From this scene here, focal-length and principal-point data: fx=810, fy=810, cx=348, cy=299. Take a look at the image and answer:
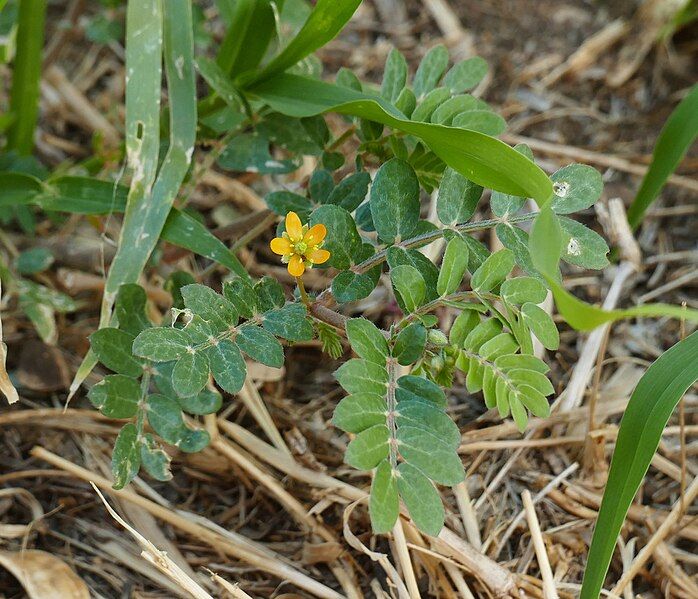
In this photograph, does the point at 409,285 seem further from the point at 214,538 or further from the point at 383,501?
the point at 214,538

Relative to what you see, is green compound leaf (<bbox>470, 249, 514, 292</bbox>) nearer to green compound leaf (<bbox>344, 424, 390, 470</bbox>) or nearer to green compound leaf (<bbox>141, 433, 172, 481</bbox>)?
green compound leaf (<bbox>344, 424, 390, 470</bbox>)

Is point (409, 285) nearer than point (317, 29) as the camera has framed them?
Yes

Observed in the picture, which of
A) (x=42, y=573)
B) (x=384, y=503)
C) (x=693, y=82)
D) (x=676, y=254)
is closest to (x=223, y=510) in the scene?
(x=42, y=573)

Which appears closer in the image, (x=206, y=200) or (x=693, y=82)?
(x=206, y=200)

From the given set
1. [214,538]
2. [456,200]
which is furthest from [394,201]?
[214,538]

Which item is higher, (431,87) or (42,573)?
(431,87)

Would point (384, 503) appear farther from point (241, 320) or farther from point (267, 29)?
A: point (267, 29)

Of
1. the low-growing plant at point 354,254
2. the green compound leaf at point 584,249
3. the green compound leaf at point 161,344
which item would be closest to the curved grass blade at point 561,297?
the low-growing plant at point 354,254
